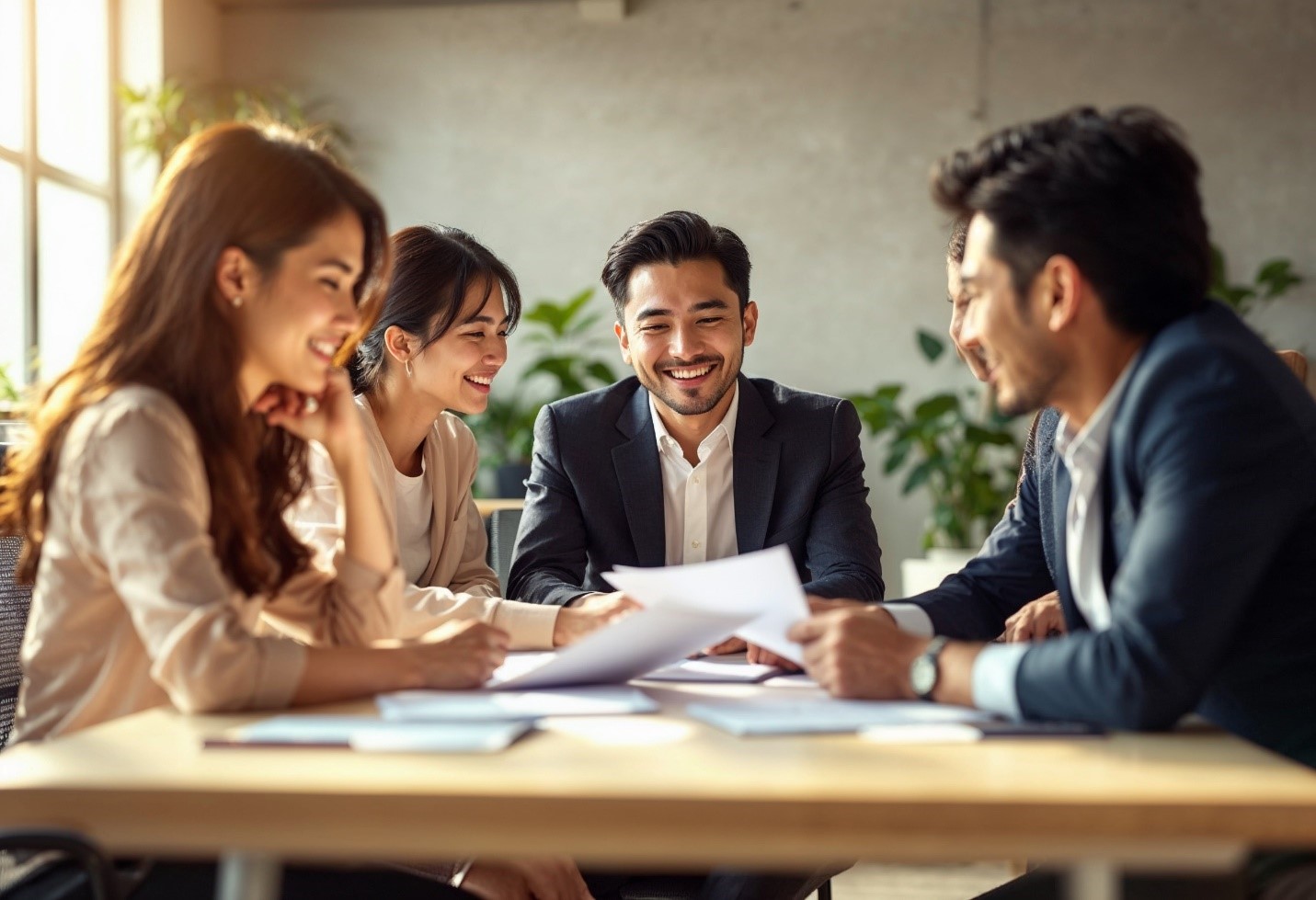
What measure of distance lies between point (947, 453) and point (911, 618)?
178 inches

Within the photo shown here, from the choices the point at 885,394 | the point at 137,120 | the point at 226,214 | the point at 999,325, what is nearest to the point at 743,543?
the point at 999,325

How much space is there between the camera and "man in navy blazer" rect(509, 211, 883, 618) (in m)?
2.42

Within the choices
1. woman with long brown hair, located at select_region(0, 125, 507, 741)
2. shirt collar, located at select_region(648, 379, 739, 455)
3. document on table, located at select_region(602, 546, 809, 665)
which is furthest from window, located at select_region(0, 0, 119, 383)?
document on table, located at select_region(602, 546, 809, 665)

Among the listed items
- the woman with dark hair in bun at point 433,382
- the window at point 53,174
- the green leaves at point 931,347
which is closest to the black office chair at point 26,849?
the woman with dark hair in bun at point 433,382

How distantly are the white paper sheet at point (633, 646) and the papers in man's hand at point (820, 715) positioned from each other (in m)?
0.08

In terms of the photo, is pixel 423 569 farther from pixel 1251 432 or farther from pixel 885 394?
pixel 885 394

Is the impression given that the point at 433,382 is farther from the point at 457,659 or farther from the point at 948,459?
the point at 948,459

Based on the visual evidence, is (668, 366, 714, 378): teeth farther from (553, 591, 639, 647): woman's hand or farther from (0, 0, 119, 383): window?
(0, 0, 119, 383): window

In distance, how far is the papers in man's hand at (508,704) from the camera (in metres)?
1.18

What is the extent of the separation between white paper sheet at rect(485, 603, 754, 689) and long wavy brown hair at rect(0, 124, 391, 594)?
0.38m

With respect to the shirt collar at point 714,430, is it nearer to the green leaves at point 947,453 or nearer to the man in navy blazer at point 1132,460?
the man in navy blazer at point 1132,460

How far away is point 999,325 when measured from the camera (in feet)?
Result: 4.62

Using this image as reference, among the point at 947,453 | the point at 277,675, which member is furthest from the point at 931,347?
the point at 277,675

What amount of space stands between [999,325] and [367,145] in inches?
221
